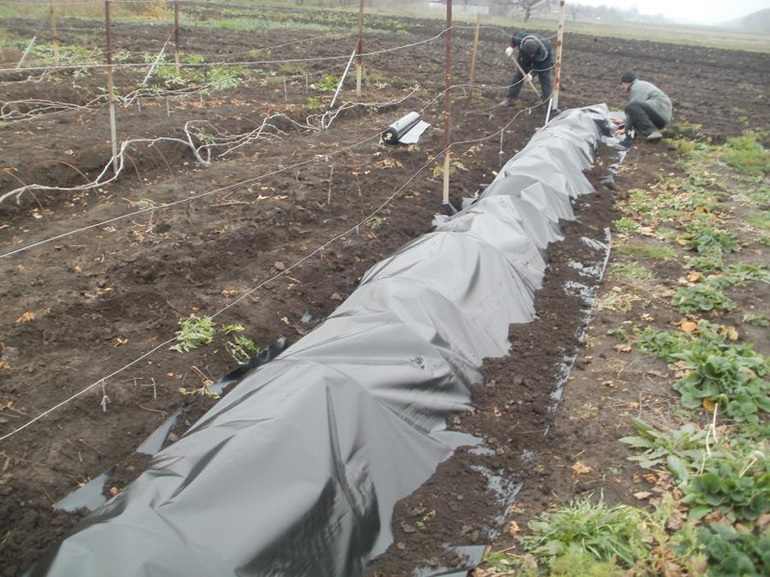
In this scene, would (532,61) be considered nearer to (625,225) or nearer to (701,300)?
(625,225)

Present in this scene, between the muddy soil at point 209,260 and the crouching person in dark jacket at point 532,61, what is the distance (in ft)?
1.03

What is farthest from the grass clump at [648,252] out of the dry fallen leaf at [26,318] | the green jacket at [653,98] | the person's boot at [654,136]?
the dry fallen leaf at [26,318]

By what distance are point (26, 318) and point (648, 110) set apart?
29.6ft

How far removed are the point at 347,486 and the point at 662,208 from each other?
5.88 m

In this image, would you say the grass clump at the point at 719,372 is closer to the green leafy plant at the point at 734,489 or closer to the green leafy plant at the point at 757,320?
the green leafy plant at the point at 757,320

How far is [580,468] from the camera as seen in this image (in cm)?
336

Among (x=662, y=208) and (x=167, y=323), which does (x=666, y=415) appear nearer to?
(x=167, y=323)

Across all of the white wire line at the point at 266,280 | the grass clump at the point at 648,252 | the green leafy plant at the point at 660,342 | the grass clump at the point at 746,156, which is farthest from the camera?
the grass clump at the point at 746,156

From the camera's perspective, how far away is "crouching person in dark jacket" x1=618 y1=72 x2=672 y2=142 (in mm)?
9664

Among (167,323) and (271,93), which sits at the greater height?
(271,93)

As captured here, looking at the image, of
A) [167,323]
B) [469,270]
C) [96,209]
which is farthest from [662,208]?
[96,209]

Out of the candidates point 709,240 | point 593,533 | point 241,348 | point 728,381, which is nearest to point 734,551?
point 593,533

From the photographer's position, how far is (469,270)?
4.55m

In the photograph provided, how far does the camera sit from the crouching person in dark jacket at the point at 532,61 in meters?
10.8
